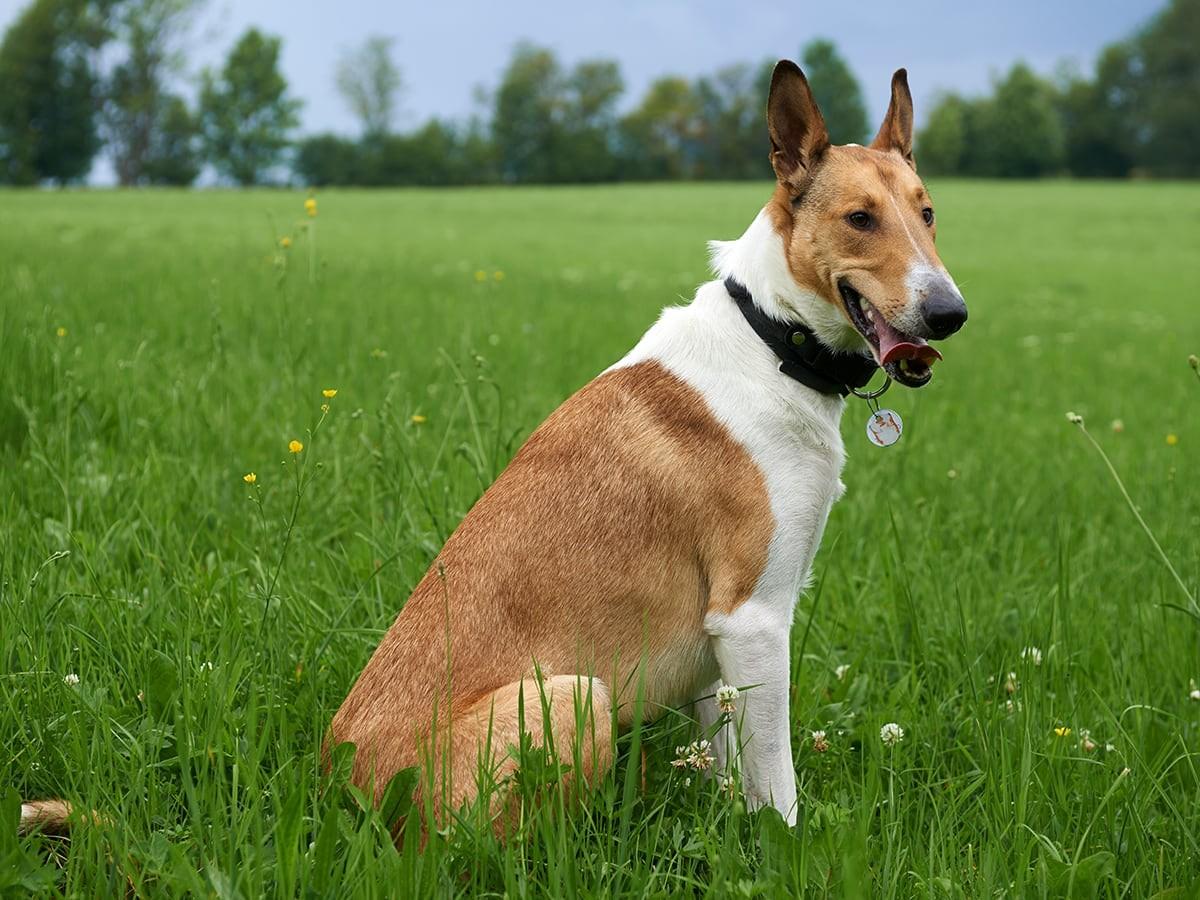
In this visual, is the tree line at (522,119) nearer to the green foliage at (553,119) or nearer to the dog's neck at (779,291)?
the green foliage at (553,119)

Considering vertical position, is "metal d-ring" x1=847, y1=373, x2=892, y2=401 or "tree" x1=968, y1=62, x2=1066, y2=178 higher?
"tree" x1=968, y1=62, x2=1066, y2=178

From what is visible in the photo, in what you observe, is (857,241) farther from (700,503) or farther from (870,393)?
(700,503)

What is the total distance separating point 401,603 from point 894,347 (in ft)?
5.93

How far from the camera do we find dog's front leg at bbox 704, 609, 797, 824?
284 cm

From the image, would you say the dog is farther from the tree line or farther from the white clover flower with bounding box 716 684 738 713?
the tree line

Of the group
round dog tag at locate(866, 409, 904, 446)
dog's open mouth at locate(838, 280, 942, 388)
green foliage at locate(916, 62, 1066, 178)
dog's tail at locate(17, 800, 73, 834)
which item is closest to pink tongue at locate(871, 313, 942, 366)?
dog's open mouth at locate(838, 280, 942, 388)

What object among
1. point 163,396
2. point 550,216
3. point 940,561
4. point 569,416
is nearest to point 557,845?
point 569,416

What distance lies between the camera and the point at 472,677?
265 centimetres

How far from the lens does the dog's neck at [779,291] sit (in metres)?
3.00

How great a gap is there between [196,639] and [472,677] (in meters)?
1.12

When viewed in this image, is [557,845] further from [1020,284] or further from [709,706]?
[1020,284]

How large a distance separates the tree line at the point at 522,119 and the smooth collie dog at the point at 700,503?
6620cm

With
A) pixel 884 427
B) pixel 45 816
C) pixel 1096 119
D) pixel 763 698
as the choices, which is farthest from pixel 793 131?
pixel 1096 119

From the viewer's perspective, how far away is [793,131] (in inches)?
122
